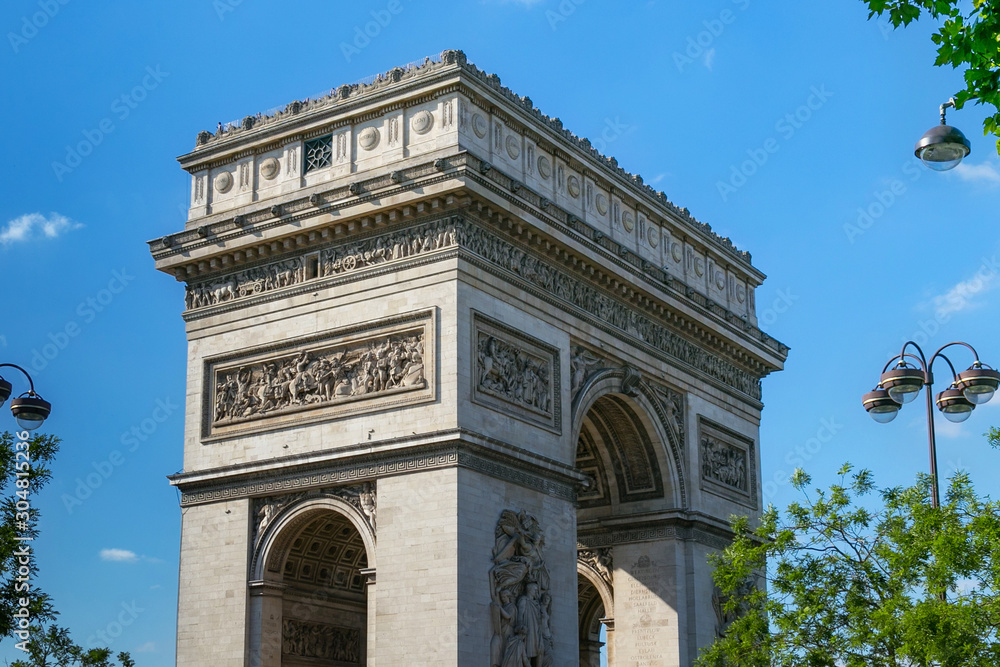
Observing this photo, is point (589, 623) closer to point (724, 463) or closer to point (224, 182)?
point (724, 463)

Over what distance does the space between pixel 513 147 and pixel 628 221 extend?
16.5ft

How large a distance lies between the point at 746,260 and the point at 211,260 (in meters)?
16.0

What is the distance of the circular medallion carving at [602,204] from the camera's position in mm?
32344

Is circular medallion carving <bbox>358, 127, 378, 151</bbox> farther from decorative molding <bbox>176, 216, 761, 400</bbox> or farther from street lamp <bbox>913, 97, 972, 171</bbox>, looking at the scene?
street lamp <bbox>913, 97, 972, 171</bbox>

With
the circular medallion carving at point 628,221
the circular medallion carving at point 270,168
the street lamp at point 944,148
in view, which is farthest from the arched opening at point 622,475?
the street lamp at point 944,148

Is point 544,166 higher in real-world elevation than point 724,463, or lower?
higher

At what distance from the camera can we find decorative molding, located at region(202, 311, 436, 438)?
2720cm

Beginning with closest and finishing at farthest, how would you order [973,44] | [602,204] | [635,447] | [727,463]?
1. [973,44]
2. [602,204]
3. [635,447]
4. [727,463]

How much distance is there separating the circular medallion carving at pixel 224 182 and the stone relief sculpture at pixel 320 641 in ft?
31.3

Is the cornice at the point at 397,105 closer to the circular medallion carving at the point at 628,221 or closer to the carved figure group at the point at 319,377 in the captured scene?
the circular medallion carving at the point at 628,221

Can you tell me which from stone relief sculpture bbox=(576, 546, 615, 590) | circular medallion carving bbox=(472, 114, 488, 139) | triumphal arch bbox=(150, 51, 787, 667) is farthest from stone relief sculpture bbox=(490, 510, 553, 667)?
circular medallion carving bbox=(472, 114, 488, 139)

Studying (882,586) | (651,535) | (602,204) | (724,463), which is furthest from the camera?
(724,463)

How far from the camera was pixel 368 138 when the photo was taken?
29.1 metres

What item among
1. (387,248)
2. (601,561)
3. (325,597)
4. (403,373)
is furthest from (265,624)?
(601,561)
